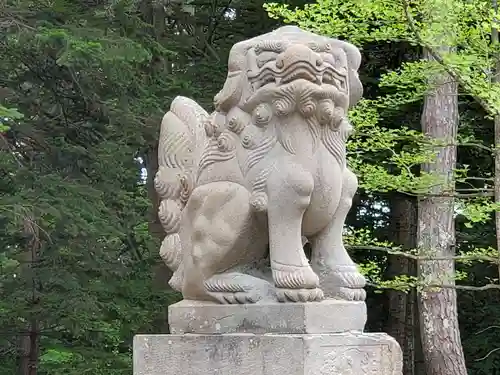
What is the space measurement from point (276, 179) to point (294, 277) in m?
0.40

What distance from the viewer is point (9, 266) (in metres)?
9.72

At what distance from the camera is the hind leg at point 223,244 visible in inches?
155

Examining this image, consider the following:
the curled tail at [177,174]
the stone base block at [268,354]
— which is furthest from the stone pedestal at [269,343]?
the curled tail at [177,174]

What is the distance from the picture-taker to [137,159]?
37.8ft

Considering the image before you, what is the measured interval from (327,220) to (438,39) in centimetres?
364

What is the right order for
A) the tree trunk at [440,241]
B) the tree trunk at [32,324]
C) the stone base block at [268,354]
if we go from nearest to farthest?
1. the stone base block at [268,354]
2. the tree trunk at [440,241]
3. the tree trunk at [32,324]

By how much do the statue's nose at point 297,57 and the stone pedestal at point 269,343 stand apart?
0.97 m

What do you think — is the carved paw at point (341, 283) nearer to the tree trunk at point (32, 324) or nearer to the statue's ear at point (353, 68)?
the statue's ear at point (353, 68)

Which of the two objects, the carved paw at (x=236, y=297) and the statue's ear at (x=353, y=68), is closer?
the carved paw at (x=236, y=297)

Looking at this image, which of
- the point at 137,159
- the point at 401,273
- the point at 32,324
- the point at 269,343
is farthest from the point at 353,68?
the point at 401,273

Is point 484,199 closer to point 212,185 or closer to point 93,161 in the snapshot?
point 93,161

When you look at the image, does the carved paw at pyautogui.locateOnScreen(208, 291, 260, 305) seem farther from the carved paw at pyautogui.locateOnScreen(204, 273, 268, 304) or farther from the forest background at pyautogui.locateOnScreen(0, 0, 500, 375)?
the forest background at pyautogui.locateOnScreen(0, 0, 500, 375)

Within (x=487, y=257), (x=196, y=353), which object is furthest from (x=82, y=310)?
(x=196, y=353)

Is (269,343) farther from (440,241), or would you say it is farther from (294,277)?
(440,241)
